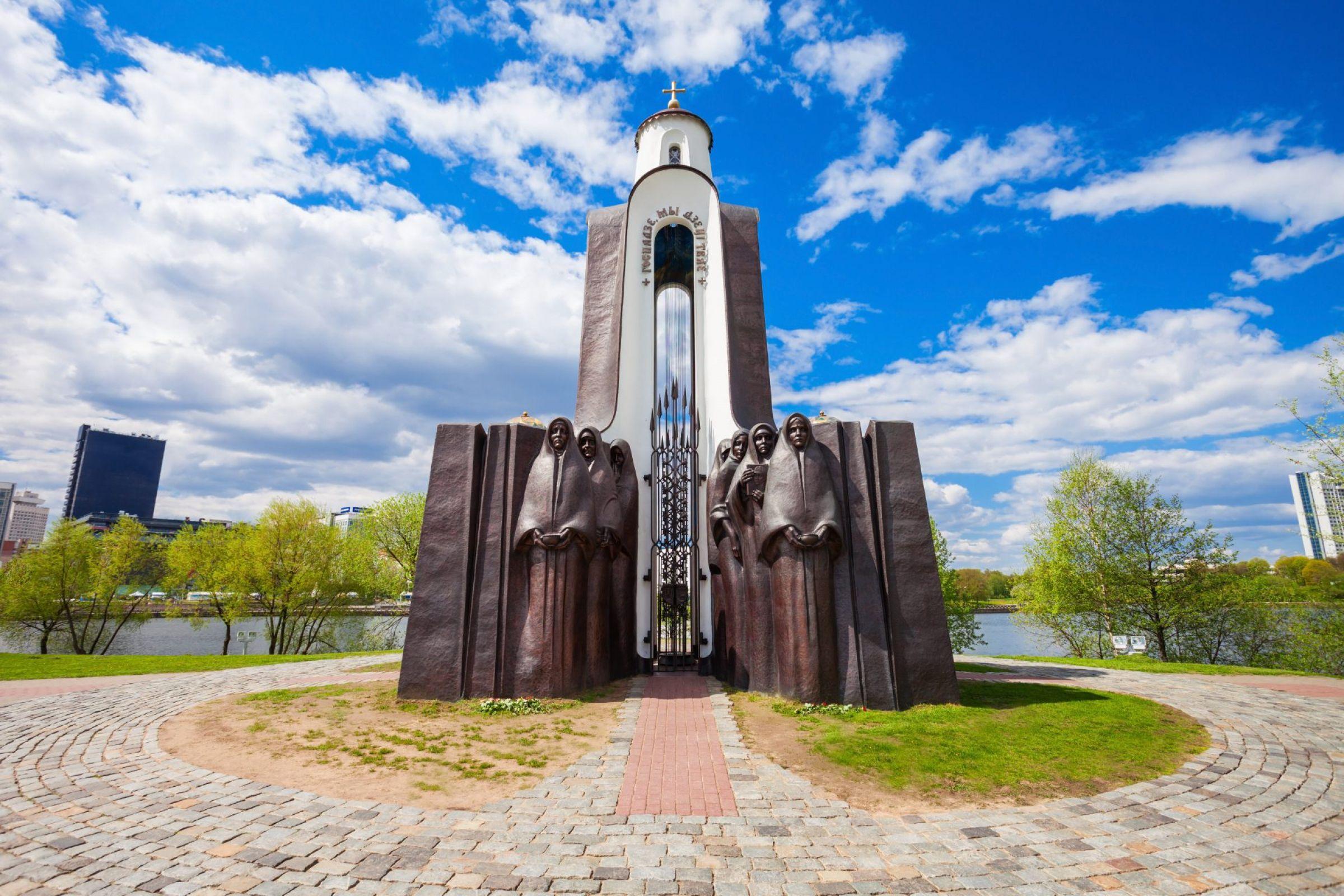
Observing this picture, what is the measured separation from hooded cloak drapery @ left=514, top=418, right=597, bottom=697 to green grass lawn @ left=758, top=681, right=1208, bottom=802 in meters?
3.17

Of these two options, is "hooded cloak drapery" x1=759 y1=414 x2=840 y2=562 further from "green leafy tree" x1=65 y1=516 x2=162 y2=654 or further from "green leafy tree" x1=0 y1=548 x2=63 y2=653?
"green leafy tree" x1=0 y1=548 x2=63 y2=653

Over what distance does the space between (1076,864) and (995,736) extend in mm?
3113

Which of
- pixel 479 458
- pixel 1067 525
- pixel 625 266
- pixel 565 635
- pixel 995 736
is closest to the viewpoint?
pixel 995 736

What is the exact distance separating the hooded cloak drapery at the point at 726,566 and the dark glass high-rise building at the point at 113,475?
14376cm

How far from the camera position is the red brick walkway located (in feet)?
16.3

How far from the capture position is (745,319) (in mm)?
13711

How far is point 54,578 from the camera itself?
2192 cm

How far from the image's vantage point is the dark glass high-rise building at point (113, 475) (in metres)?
118

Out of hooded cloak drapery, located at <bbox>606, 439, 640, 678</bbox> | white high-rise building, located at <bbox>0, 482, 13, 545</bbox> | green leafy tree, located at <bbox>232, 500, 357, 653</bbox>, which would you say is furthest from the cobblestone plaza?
white high-rise building, located at <bbox>0, 482, 13, 545</bbox>

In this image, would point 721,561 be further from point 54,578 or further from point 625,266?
point 54,578

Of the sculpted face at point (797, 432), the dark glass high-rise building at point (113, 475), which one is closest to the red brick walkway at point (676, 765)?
the sculpted face at point (797, 432)

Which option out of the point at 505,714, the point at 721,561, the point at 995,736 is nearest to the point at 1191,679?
the point at 995,736

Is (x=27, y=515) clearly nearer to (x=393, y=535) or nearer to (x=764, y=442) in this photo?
(x=393, y=535)

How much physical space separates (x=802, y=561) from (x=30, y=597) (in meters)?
27.3
